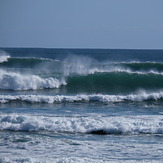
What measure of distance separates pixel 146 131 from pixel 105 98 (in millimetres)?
7370

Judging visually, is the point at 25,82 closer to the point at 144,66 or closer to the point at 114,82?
the point at 114,82

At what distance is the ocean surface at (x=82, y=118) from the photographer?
10422 millimetres

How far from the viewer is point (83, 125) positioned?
13.4 metres

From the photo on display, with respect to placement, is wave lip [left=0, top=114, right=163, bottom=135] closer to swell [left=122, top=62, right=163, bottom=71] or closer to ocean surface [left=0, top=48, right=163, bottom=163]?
ocean surface [left=0, top=48, right=163, bottom=163]

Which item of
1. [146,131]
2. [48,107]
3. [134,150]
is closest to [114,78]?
[48,107]

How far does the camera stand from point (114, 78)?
2741 centimetres

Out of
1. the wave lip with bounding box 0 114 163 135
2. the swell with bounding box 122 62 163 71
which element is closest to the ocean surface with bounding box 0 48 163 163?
the wave lip with bounding box 0 114 163 135

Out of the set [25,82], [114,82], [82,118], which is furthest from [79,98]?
[114,82]

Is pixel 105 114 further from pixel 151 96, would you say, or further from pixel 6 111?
pixel 151 96

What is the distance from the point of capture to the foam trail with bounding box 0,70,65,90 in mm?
25172

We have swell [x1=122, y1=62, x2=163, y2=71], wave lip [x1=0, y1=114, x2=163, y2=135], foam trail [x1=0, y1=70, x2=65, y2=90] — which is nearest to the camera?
wave lip [x1=0, y1=114, x2=163, y2=135]

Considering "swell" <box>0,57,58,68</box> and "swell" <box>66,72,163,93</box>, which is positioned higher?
"swell" <box>0,57,58,68</box>

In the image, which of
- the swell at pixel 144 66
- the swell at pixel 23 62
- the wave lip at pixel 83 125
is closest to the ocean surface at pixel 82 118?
the wave lip at pixel 83 125

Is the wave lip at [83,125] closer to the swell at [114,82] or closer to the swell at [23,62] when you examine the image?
the swell at [114,82]
